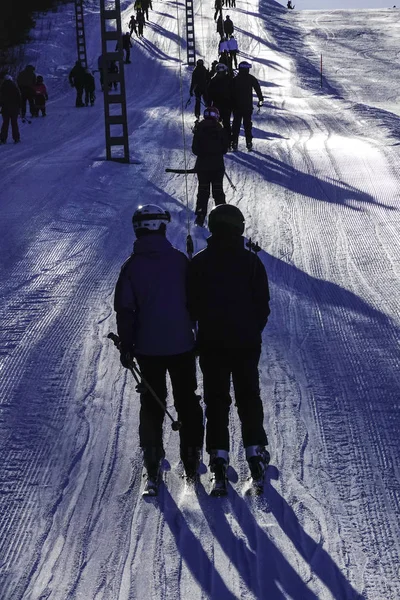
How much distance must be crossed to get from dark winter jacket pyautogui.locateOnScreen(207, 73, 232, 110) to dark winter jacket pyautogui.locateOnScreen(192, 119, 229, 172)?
5835 millimetres

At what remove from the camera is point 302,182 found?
673 inches

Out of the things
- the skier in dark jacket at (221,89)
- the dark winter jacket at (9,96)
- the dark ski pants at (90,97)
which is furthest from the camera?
the dark ski pants at (90,97)

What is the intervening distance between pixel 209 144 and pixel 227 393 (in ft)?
23.5

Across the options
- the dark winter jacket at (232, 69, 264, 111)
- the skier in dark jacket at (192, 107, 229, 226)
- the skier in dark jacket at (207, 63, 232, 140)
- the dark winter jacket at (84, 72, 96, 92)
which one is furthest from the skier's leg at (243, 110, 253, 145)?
the dark winter jacket at (84, 72, 96, 92)

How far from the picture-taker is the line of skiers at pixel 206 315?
5824mm

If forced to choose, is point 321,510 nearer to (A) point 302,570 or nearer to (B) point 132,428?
(A) point 302,570

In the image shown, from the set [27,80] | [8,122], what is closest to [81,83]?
[27,80]

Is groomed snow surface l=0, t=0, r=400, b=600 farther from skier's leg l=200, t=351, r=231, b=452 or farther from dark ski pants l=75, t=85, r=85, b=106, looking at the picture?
dark ski pants l=75, t=85, r=85, b=106

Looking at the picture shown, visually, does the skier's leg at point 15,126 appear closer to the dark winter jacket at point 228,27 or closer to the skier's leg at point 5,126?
the skier's leg at point 5,126

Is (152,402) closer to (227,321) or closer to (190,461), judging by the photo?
(190,461)

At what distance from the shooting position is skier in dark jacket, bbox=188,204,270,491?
19.1ft

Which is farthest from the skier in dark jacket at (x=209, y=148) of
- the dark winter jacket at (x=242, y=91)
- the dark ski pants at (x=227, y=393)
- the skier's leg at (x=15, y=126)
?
the skier's leg at (x=15, y=126)

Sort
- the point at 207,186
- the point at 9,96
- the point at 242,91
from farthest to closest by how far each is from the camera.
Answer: the point at 9,96 < the point at 242,91 < the point at 207,186

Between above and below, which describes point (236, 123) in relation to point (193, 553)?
below
